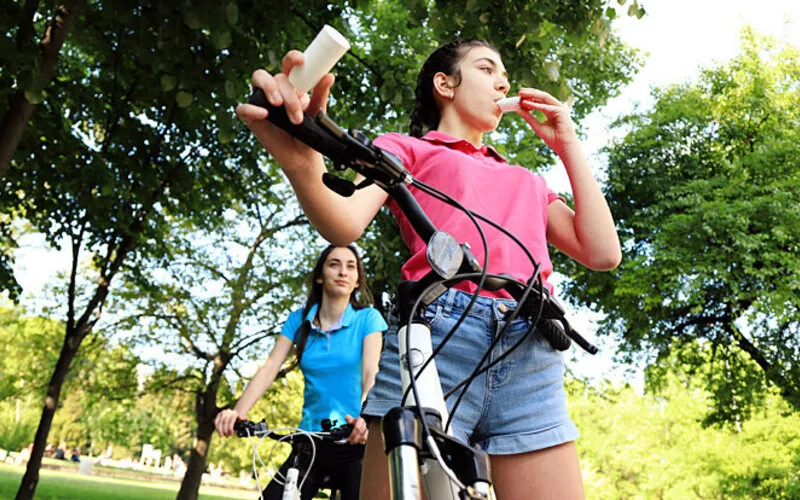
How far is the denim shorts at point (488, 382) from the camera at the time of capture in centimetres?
192

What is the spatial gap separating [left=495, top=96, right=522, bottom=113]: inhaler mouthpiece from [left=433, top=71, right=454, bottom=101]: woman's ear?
0.65ft

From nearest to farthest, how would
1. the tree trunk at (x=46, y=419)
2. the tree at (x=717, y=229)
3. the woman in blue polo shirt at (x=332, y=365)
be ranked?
the woman in blue polo shirt at (x=332, y=365)
the tree trunk at (x=46, y=419)
the tree at (x=717, y=229)

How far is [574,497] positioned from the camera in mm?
1923

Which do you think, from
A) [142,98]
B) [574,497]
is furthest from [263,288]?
[574,497]

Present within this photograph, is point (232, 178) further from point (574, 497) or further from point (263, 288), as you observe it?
point (574, 497)

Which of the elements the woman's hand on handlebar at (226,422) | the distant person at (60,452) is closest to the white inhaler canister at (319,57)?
the woman's hand on handlebar at (226,422)

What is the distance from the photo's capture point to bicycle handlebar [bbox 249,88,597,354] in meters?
1.41

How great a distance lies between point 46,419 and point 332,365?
915 centimetres

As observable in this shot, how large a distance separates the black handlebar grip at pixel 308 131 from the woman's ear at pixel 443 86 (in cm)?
116

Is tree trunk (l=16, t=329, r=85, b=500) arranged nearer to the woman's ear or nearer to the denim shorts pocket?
the woman's ear

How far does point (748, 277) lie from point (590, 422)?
35667mm

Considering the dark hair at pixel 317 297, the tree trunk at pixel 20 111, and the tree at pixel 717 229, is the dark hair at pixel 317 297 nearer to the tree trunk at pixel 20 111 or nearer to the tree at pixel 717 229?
the tree trunk at pixel 20 111

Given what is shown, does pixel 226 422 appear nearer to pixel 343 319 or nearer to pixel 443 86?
pixel 343 319

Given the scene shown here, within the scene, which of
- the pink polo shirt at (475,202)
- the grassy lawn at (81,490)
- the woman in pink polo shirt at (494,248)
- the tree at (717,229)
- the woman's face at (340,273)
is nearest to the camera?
the woman in pink polo shirt at (494,248)
